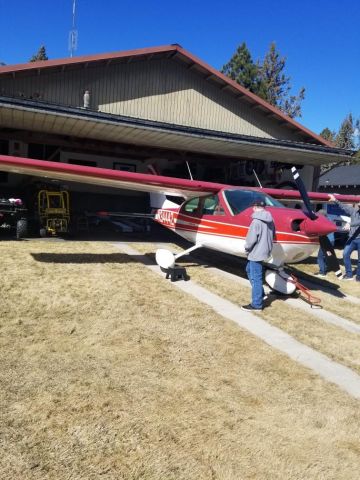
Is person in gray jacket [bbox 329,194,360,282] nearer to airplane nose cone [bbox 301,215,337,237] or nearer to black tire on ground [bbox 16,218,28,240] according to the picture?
airplane nose cone [bbox 301,215,337,237]

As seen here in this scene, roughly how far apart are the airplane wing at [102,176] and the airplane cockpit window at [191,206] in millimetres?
187

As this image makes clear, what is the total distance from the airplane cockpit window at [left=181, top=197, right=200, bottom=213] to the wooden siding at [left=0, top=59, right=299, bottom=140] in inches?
233

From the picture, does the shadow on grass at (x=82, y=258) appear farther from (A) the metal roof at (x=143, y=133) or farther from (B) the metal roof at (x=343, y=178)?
(B) the metal roof at (x=343, y=178)

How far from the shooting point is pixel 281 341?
5332mm

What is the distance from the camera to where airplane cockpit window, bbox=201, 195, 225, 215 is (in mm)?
8730

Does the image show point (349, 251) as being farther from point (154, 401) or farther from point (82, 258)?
point (154, 401)

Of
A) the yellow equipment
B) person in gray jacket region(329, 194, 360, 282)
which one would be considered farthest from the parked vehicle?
person in gray jacket region(329, 194, 360, 282)

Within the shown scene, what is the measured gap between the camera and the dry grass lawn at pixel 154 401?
2.76 meters

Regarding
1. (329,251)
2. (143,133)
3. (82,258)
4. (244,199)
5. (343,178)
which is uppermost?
(343,178)

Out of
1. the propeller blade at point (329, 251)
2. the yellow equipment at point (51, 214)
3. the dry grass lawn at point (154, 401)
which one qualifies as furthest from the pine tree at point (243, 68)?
the dry grass lawn at point (154, 401)

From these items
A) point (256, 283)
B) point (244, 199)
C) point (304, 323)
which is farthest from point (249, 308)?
point (244, 199)

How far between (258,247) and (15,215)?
7.75 metres

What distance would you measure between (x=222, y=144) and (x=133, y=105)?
3.73 meters

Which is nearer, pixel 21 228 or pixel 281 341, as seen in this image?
pixel 281 341
